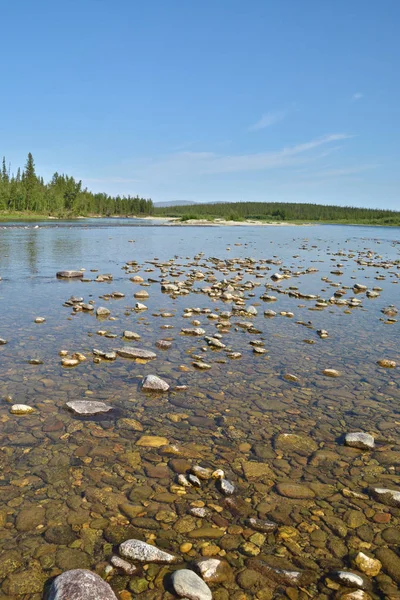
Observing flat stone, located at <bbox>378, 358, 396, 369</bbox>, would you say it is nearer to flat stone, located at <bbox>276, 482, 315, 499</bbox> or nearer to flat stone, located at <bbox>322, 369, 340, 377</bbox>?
flat stone, located at <bbox>322, 369, 340, 377</bbox>

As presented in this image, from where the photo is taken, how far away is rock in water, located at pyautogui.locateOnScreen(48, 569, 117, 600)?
325 cm

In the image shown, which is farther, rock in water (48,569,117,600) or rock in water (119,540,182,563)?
rock in water (119,540,182,563)

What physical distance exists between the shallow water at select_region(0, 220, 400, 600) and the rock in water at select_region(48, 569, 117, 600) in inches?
8.1

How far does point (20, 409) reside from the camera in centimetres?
652

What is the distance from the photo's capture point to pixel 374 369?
912cm

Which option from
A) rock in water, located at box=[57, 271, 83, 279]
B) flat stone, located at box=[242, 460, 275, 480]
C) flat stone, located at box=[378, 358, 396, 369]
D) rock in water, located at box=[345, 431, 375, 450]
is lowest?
flat stone, located at box=[242, 460, 275, 480]

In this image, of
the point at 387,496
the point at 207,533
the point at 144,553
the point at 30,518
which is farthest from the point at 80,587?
the point at 387,496

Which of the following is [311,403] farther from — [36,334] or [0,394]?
[36,334]

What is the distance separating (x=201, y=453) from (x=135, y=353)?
13.3ft

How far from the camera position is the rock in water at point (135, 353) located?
367 inches

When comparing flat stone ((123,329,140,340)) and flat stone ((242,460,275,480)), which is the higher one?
flat stone ((123,329,140,340))

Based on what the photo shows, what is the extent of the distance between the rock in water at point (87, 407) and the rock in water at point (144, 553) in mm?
2944

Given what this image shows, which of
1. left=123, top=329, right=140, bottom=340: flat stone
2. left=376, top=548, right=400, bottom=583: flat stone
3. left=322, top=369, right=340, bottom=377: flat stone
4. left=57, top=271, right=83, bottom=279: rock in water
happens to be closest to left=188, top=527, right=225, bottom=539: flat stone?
left=376, top=548, right=400, bottom=583: flat stone

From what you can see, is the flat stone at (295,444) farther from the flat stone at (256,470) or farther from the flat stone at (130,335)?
the flat stone at (130,335)
